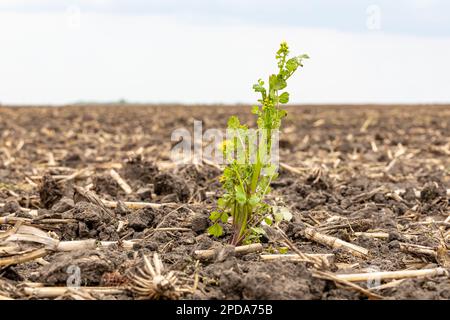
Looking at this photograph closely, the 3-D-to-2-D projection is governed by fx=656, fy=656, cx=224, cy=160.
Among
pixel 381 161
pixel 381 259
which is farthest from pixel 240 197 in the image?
pixel 381 161

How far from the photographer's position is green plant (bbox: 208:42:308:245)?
410 cm

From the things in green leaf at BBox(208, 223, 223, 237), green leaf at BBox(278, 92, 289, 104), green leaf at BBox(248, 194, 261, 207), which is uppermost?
green leaf at BBox(278, 92, 289, 104)

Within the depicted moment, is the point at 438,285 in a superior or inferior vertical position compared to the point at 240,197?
inferior

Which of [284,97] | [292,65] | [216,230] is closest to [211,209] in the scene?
[216,230]

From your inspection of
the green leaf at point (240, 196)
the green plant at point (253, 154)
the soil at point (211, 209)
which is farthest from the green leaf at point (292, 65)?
the soil at point (211, 209)

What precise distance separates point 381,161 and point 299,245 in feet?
22.4

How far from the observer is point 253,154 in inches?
167

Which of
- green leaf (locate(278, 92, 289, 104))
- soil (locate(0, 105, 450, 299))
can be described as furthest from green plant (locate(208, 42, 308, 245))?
soil (locate(0, 105, 450, 299))

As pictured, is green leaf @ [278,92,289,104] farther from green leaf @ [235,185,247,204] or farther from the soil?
the soil

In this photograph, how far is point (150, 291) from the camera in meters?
3.50

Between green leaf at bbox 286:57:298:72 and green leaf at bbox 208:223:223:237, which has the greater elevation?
green leaf at bbox 286:57:298:72

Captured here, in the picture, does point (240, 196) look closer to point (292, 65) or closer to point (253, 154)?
point (253, 154)
